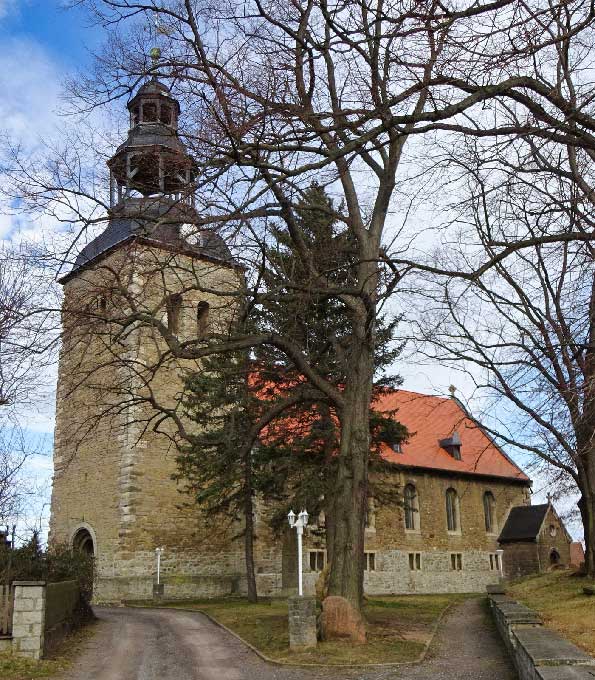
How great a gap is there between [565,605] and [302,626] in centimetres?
625

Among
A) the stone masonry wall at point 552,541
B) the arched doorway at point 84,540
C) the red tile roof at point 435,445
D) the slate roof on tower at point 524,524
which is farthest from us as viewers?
the slate roof on tower at point 524,524

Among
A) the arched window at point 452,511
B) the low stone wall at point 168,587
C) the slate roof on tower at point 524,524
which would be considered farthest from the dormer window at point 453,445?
the low stone wall at point 168,587

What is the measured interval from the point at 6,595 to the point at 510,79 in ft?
33.6

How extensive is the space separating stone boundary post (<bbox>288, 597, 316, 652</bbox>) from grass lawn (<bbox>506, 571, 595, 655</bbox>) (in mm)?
3897

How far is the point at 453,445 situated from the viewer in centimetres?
3900

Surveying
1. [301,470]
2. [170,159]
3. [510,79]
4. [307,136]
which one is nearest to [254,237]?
[170,159]

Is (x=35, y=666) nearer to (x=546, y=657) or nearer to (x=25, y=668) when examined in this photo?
(x=25, y=668)

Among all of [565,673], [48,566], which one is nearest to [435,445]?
[48,566]

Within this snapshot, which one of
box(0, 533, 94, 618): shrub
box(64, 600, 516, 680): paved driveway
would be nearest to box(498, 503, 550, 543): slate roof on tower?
box(64, 600, 516, 680): paved driveway

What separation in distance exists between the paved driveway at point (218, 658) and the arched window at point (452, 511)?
19.8 meters

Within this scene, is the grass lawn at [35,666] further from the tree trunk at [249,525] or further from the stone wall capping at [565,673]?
the tree trunk at [249,525]

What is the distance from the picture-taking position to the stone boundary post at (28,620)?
38.1 feet

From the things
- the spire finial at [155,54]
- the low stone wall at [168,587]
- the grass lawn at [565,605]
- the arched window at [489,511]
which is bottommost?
the low stone wall at [168,587]

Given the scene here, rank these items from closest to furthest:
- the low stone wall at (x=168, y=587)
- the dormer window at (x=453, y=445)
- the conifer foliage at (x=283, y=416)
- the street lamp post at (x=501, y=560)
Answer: the conifer foliage at (x=283, y=416)
the low stone wall at (x=168, y=587)
the street lamp post at (x=501, y=560)
the dormer window at (x=453, y=445)
